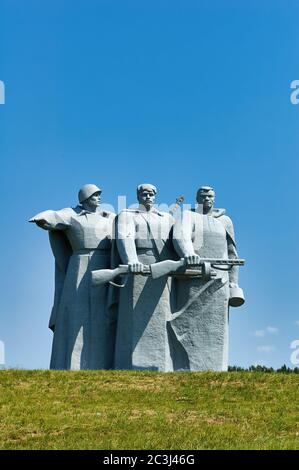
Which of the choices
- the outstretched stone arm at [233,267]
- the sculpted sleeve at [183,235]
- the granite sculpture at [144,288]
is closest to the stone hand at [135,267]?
the granite sculpture at [144,288]

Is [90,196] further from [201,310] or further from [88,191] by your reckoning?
[201,310]

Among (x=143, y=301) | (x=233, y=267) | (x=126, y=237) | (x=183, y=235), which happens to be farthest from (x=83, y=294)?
(x=233, y=267)

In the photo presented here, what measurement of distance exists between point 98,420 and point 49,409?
92 cm

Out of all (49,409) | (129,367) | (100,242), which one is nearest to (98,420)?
(49,409)

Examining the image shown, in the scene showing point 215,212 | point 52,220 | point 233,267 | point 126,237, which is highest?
point 215,212

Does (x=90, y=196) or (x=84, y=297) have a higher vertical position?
(x=90, y=196)

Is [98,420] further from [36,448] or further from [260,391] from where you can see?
[260,391]

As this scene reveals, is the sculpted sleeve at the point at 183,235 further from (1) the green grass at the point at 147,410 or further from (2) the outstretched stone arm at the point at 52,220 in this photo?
(1) the green grass at the point at 147,410

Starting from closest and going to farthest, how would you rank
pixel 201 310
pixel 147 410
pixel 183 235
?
1. pixel 147 410
2. pixel 183 235
3. pixel 201 310

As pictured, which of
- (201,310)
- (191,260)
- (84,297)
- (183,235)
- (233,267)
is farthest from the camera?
(233,267)

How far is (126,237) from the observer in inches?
681

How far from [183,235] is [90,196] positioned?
6.40ft

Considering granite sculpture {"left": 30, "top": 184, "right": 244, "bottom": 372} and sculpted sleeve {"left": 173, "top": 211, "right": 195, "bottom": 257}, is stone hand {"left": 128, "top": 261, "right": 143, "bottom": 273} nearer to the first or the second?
granite sculpture {"left": 30, "top": 184, "right": 244, "bottom": 372}

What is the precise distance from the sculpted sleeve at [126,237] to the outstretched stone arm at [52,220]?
1.05 m
